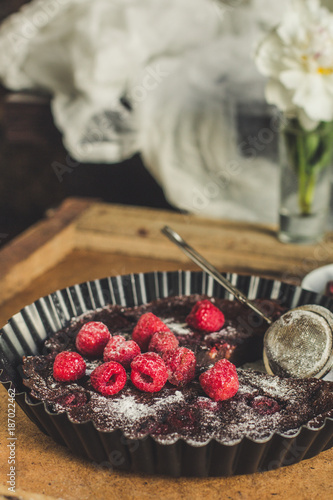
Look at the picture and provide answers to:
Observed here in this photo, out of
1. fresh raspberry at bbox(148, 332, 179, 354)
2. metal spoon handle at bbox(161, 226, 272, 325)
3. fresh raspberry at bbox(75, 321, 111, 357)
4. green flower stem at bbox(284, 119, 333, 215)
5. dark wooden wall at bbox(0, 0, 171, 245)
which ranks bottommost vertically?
dark wooden wall at bbox(0, 0, 171, 245)

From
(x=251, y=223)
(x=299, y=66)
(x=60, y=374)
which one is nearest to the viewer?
(x=60, y=374)

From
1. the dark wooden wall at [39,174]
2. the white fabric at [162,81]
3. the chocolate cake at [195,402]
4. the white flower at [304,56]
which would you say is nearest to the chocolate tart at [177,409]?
the chocolate cake at [195,402]

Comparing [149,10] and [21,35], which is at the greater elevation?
[149,10]

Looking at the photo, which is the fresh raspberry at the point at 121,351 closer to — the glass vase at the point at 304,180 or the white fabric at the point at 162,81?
the glass vase at the point at 304,180

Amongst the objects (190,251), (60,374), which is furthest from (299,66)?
(60,374)

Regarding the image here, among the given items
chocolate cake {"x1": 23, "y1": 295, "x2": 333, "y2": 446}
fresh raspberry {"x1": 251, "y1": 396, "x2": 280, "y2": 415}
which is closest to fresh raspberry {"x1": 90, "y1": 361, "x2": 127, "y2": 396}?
chocolate cake {"x1": 23, "y1": 295, "x2": 333, "y2": 446}

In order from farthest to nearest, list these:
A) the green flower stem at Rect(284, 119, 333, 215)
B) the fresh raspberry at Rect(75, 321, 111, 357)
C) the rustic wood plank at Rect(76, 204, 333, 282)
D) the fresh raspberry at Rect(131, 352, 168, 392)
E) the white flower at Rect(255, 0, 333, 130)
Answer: the rustic wood plank at Rect(76, 204, 333, 282), the green flower stem at Rect(284, 119, 333, 215), the white flower at Rect(255, 0, 333, 130), the fresh raspberry at Rect(75, 321, 111, 357), the fresh raspberry at Rect(131, 352, 168, 392)

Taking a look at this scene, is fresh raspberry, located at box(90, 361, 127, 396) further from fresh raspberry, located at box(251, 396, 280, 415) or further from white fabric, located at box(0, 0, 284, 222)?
white fabric, located at box(0, 0, 284, 222)

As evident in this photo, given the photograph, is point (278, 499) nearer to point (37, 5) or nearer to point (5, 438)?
point (5, 438)
